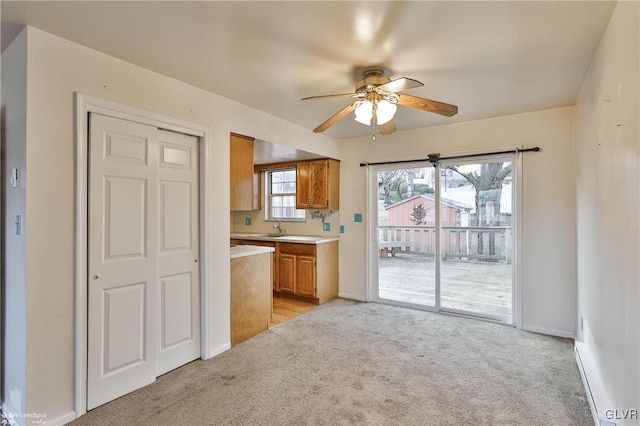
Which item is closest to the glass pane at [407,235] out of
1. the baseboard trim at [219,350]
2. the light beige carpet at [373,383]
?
the light beige carpet at [373,383]

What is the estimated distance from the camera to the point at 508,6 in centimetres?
173

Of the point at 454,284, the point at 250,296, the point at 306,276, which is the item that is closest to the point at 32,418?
Result: the point at 250,296

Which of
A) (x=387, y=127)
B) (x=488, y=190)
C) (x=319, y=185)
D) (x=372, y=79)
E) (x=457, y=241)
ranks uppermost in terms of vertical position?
(x=372, y=79)

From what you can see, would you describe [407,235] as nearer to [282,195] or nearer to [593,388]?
[282,195]

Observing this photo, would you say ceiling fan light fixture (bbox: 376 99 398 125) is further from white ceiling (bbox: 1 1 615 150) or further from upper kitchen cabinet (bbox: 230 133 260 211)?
upper kitchen cabinet (bbox: 230 133 260 211)

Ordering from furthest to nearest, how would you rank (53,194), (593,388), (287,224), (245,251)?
(287,224) < (245,251) < (593,388) < (53,194)

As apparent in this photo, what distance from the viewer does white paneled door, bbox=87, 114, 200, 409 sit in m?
2.20

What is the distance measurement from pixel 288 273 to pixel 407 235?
1771mm

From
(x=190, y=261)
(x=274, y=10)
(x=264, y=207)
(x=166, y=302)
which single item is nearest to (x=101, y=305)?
(x=166, y=302)

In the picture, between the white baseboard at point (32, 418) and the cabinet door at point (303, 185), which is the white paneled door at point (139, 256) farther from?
the cabinet door at point (303, 185)

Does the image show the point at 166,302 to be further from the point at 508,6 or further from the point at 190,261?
the point at 508,6

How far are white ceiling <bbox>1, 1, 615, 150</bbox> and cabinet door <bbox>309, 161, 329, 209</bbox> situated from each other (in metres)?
1.85

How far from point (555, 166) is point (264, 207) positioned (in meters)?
4.21

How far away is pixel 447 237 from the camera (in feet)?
13.6
